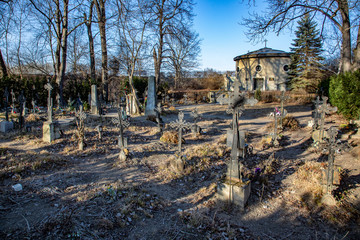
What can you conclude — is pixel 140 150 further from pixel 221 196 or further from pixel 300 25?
pixel 300 25

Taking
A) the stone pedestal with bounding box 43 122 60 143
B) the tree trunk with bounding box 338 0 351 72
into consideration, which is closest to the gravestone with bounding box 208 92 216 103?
the tree trunk with bounding box 338 0 351 72

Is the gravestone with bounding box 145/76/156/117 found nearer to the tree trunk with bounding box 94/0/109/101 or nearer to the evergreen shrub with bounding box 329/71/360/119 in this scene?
the tree trunk with bounding box 94/0/109/101

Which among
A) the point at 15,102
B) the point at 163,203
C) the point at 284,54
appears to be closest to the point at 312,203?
the point at 163,203

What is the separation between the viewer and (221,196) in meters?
4.10

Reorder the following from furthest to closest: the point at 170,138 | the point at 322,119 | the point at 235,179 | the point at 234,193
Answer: the point at 170,138 → the point at 322,119 → the point at 235,179 → the point at 234,193

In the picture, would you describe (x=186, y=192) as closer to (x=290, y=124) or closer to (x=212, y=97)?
(x=290, y=124)

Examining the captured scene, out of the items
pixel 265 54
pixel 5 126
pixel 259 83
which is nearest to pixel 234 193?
pixel 5 126

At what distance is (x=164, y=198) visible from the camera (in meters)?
4.39

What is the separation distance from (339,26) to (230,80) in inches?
709

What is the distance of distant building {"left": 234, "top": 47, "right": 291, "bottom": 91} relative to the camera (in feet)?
92.0

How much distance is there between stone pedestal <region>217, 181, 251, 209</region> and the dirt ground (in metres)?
0.13

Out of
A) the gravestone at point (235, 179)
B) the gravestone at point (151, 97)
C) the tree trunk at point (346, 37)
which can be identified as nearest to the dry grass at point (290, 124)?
the tree trunk at point (346, 37)

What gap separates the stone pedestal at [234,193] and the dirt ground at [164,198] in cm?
13

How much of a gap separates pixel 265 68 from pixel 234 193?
28415mm
